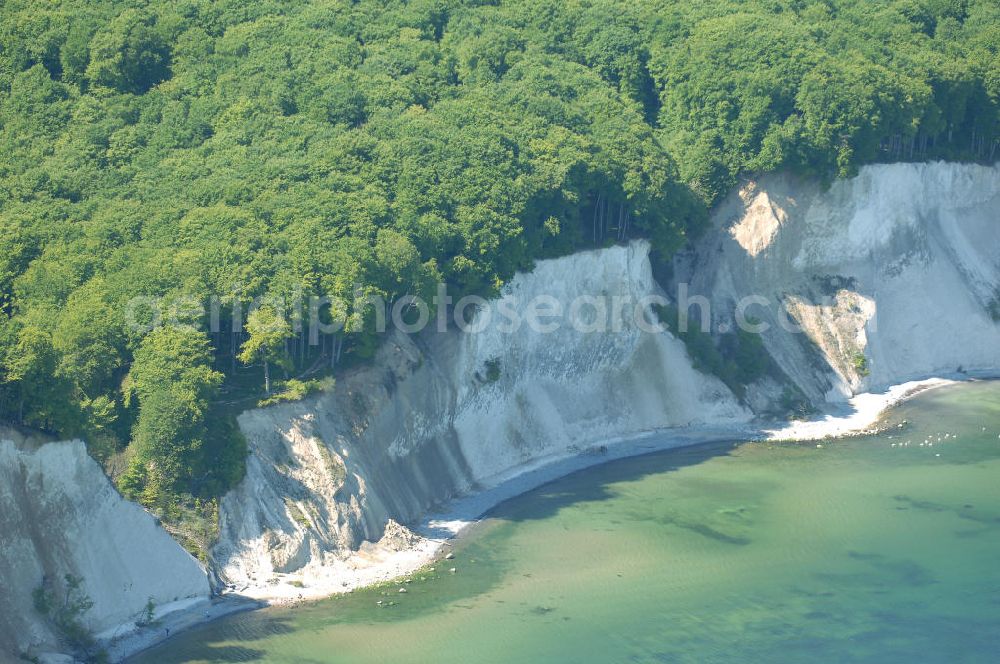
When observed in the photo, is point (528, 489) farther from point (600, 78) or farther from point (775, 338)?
point (600, 78)

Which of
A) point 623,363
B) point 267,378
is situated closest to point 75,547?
point 267,378

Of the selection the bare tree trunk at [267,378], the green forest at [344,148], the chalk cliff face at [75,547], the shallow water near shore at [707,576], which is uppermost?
the green forest at [344,148]

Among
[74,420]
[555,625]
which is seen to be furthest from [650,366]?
[74,420]

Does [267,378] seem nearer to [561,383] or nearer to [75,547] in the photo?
[75,547]

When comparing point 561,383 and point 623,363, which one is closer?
point 561,383

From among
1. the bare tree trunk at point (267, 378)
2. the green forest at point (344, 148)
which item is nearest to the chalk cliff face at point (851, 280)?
the green forest at point (344, 148)

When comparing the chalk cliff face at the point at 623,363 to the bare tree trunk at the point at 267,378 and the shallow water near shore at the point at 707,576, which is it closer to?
the bare tree trunk at the point at 267,378
